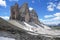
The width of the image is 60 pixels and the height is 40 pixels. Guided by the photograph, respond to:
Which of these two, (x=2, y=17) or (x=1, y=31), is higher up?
(x=2, y=17)

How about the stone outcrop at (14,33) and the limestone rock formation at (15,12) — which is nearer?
the stone outcrop at (14,33)

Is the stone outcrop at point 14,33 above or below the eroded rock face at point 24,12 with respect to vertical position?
below

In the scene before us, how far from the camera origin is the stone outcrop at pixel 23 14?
4.80m

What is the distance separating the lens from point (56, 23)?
202 inches

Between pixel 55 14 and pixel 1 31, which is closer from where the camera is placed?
pixel 1 31

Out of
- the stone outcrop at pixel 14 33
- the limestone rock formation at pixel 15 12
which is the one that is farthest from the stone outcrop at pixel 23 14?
the stone outcrop at pixel 14 33

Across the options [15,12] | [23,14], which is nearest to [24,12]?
[23,14]

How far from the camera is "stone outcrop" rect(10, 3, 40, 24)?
4.80 metres

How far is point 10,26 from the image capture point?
4754 millimetres

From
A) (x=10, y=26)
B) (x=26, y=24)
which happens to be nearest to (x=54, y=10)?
(x=26, y=24)

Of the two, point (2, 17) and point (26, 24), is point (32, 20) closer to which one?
point (26, 24)

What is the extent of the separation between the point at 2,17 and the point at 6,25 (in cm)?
24

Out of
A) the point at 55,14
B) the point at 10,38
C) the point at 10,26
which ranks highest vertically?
the point at 55,14

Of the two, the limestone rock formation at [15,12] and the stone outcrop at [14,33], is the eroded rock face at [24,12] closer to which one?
the limestone rock formation at [15,12]
